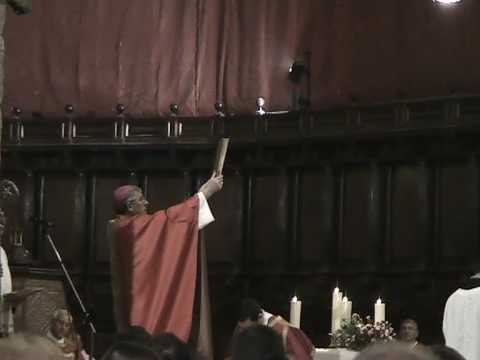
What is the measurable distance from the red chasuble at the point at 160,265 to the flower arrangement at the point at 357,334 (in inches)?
57.5

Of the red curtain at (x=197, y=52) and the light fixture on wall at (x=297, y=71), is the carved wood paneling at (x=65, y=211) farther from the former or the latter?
the light fixture on wall at (x=297, y=71)

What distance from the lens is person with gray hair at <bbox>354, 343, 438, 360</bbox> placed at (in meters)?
3.14

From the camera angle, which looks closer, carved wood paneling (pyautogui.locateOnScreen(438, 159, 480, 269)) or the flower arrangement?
the flower arrangement

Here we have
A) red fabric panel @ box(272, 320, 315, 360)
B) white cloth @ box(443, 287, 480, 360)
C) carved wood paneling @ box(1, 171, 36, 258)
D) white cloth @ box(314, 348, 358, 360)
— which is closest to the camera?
white cloth @ box(314, 348, 358, 360)

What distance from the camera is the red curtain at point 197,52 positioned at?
13.5 meters

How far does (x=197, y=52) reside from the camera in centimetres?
1438

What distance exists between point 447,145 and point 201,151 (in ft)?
9.17

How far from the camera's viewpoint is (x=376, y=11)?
13500mm

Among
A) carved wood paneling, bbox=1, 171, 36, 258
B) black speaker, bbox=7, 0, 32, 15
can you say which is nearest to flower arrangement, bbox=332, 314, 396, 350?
black speaker, bbox=7, 0, 32, 15

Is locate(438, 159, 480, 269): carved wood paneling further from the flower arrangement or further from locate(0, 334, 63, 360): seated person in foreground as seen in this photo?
locate(0, 334, 63, 360): seated person in foreground

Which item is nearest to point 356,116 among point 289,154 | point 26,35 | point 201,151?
point 289,154

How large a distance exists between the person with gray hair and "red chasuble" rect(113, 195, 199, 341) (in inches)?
253

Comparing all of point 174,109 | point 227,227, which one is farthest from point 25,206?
point 227,227

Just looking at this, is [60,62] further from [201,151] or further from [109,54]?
[201,151]
